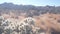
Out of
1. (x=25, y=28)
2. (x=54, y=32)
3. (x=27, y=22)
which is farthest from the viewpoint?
(x=54, y=32)

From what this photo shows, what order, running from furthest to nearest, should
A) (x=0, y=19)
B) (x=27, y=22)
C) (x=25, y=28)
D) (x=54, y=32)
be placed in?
(x=54, y=32), (x=0, y=19), (x=27, y=22), (x=25, y=28)

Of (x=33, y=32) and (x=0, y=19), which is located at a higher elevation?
(x=0, y=19)

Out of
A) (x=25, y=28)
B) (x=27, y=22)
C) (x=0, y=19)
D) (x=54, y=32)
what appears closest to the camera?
(x=25, y=28)

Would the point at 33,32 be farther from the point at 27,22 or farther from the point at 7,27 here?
the point at 7,27

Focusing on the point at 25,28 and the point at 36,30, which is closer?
the point at 25,28

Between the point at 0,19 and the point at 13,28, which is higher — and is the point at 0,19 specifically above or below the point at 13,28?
above

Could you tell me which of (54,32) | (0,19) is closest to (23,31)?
(0,19)

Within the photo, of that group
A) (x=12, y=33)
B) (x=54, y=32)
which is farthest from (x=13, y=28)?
(x=54, y=32)

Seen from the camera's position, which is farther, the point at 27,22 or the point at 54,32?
the point at 54,32

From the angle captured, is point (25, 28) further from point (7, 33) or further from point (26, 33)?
point (7, 33)
